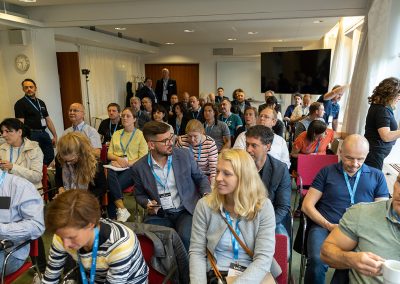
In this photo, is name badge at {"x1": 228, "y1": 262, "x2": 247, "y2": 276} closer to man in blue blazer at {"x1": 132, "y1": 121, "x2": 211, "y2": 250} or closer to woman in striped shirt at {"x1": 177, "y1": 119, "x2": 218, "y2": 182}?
man in blue blazer at {"x1": 132, "y1": 121, "x2": 211, "y2": 250}

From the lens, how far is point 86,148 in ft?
7.89

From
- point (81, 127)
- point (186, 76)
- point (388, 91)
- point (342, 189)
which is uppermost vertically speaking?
point (186, 76)

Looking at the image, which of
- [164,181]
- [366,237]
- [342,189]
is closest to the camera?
[366,237]

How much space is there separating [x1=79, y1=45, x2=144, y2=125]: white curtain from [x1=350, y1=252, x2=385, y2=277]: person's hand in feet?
26.4

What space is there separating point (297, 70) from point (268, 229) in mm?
6102

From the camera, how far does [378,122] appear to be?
2703mm

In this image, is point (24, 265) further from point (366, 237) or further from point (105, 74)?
point (105, 74)

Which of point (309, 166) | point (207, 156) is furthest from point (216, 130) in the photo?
point (309, 166)

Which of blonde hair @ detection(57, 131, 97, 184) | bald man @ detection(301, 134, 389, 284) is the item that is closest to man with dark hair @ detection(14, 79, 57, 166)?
blonde hair @ detection(57, 131, 97, 184)

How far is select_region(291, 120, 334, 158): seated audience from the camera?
355 centimetres

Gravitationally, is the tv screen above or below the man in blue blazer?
above

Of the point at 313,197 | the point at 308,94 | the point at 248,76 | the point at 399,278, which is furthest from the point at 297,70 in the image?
the point at 399,278

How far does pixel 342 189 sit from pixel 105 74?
8.88 metres

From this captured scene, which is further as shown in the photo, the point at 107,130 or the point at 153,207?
the point at 107,130
